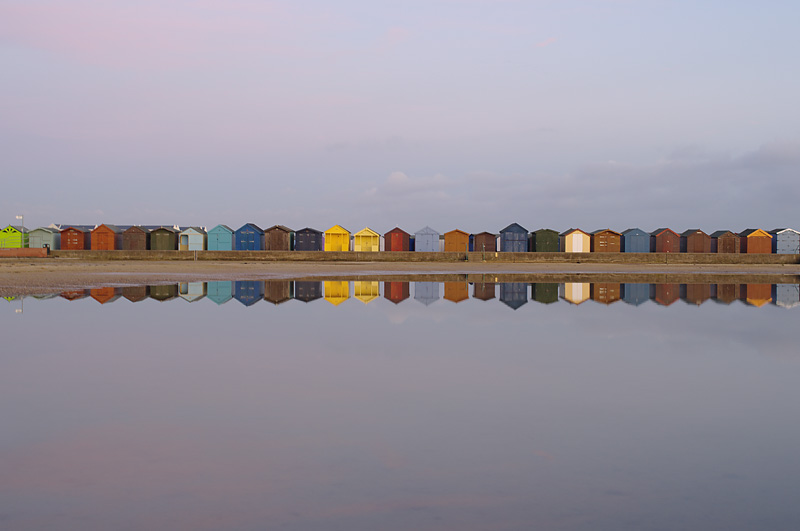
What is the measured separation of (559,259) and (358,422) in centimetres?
6741

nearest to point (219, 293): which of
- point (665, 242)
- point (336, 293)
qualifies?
point (336, 293)

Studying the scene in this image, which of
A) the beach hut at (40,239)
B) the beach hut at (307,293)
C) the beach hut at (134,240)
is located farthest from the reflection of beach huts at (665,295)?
the beach hut at (40,239)

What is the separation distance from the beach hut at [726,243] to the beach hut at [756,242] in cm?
83

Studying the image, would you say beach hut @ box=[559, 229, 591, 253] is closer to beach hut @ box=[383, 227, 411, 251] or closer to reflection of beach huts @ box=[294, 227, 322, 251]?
beach hut @ box=[383, 227, 411, 251]

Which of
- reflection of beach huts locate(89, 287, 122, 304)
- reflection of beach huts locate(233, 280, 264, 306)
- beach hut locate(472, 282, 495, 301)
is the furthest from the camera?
beach hut locate(472, 282, 495, 301)

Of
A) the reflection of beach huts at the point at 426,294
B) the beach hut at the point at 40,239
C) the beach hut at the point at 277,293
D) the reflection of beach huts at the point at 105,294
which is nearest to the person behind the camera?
the reflection of beach huts at the point at 105,294

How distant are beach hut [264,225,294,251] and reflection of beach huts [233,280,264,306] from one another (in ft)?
144

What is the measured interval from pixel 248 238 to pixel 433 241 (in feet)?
71.5

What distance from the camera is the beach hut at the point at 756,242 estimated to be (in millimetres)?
78688

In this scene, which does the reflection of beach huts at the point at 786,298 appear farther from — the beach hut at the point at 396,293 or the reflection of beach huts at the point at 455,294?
the beach hut at the point at 396,293

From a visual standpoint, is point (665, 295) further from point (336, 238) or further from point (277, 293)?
point (336, 238)

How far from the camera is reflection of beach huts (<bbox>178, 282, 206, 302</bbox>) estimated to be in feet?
73.6

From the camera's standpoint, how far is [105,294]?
23.3 meters

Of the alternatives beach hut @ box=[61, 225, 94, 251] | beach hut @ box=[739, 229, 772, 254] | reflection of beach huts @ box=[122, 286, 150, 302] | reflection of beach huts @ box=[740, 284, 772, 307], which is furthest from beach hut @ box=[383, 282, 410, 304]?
beach hut @ box=[739, 229, 772, 254]
